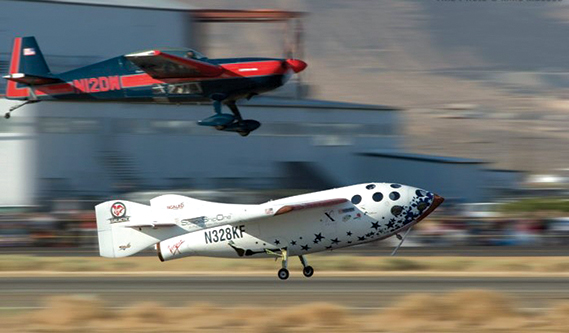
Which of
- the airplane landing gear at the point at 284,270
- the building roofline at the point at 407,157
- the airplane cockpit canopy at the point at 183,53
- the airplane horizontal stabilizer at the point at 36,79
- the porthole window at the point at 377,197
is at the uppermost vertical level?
the airplane cockpit canopy at the point at 183,53

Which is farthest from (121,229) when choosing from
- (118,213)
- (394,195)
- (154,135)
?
(154,135)

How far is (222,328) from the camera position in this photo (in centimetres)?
1989

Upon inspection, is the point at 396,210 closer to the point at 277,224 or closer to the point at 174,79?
the point at 277,224

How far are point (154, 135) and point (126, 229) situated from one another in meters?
34.9

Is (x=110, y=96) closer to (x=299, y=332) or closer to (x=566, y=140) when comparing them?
(x=299, y=332)

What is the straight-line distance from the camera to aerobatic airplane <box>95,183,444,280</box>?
87.1ft

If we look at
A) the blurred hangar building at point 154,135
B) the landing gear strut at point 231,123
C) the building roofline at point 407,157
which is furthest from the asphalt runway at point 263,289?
the building roofline at point 407,157

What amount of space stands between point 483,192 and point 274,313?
53.7 meters

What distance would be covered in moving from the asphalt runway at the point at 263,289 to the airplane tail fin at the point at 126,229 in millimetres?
1412

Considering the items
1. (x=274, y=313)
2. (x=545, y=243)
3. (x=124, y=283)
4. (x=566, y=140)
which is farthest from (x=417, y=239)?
(x=566, y=140)

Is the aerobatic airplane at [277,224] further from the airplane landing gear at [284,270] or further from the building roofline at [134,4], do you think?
the building roofline at [134,4]

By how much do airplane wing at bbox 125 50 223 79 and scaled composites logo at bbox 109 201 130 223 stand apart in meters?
3.73

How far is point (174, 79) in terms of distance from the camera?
27109mm

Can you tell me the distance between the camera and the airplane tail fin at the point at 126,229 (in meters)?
26.9
